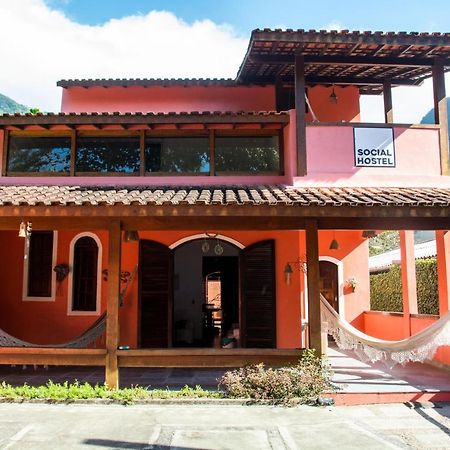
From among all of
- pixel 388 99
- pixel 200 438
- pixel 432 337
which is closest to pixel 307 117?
pixel 388 99

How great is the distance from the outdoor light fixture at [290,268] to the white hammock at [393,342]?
957 millimetres

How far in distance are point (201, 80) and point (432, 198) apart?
5.79 m

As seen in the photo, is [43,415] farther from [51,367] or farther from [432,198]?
[432,198]

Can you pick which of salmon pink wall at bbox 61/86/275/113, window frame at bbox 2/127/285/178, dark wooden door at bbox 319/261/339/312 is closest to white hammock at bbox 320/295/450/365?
window frame at bbox 2/127/285/178

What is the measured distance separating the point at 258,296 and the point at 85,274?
3513 mm

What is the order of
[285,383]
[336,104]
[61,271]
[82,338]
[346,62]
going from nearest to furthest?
[285,383], [82,338], [346,62], [61,271], [336,104]

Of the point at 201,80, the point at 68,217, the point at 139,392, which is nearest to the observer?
the point at 139,392

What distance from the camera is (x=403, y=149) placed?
8867 mm

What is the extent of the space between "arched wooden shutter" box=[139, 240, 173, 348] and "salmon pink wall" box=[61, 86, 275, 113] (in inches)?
132

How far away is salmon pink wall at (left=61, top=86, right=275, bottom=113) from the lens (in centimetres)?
1062

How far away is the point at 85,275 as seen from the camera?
9.71 m

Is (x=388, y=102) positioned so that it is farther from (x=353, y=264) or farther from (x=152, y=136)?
(x=152, y=136)

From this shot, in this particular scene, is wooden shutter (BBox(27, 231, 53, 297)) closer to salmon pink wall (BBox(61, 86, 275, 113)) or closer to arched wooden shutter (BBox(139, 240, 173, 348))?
arched wooden shutter (BBox(139, 240, 173, 348))

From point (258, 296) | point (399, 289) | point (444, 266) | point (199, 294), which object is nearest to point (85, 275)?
point (258, 296)
